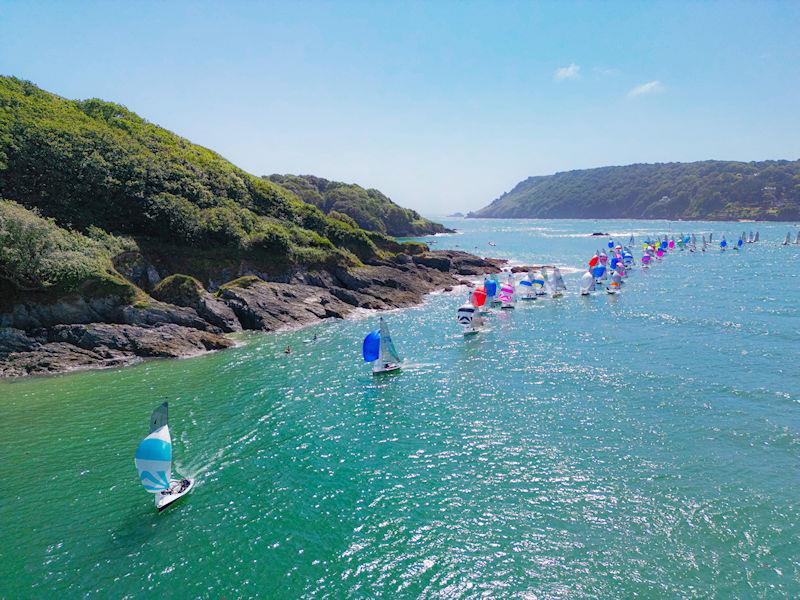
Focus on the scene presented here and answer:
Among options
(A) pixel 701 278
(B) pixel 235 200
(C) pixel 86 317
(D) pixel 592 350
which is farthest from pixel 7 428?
(A) pixel 701 278

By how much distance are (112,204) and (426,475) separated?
57.1m

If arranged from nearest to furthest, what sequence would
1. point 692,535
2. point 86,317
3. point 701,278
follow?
point 692,535 → point 86,317 → point 701,278

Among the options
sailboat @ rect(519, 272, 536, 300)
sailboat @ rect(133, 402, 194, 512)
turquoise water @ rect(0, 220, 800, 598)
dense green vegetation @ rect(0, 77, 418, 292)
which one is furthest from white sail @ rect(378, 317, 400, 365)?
sailboat @ rect(519, 272, 536, 300)

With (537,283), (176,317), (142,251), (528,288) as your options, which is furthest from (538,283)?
(142,251)

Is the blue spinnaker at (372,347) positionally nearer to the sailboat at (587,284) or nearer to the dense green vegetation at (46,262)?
the dense green vegetation at (46,262)

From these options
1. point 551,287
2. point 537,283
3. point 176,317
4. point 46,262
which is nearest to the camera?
point 46,262

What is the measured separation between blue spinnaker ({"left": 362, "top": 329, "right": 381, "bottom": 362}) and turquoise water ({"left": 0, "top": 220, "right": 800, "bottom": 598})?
64.1 inches

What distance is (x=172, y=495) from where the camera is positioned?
23141 mm

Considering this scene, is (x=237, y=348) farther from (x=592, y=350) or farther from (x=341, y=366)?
(x=592, y=350)

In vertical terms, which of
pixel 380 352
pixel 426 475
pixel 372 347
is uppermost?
pixel 372 347

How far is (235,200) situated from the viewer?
256 ft

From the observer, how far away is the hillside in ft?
147

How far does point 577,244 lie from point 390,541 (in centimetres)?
15730

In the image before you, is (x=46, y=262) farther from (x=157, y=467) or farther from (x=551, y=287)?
(x=551, y=287)
